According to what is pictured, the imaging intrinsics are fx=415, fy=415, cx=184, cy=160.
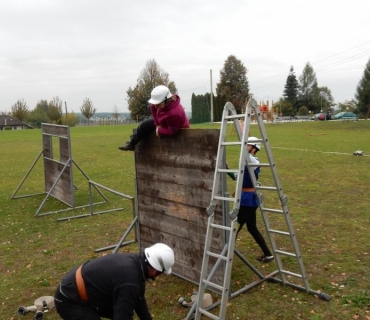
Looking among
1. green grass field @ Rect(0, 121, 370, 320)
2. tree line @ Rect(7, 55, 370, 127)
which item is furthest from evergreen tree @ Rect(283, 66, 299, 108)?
green grass field @ Rect(0, 121, 370, 320)

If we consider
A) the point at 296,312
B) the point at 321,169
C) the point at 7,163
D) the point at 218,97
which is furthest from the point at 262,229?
the point at 218,97

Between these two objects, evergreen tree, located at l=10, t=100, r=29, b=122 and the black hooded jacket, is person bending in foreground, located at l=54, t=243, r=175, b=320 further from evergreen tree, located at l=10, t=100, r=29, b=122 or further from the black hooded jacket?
evergreen tree, located at l=10, t=100, r=29, b=122

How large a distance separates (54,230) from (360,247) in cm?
648

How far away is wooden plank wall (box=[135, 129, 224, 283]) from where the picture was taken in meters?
5.67

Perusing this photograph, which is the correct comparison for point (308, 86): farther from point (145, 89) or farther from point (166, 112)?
point (166, 112)

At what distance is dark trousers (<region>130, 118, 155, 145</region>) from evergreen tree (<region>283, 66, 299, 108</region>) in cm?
9205

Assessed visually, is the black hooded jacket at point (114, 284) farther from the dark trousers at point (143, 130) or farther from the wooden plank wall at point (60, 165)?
the wooden plank wall at point (60, 165)

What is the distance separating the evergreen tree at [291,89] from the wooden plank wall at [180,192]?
91.9 metres

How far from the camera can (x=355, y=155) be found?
1978cm

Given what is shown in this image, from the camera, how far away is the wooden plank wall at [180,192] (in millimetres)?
5672

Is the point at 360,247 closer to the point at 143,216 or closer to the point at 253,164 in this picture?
the point at 253,164

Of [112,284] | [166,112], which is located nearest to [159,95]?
[166,112]

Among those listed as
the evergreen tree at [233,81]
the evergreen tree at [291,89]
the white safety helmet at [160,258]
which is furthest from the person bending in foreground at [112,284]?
the evergreen tree at [291,89]

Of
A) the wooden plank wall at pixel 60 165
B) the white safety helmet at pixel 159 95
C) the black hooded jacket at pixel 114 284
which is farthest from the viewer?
the wooden plank wall at pixel 60 165
